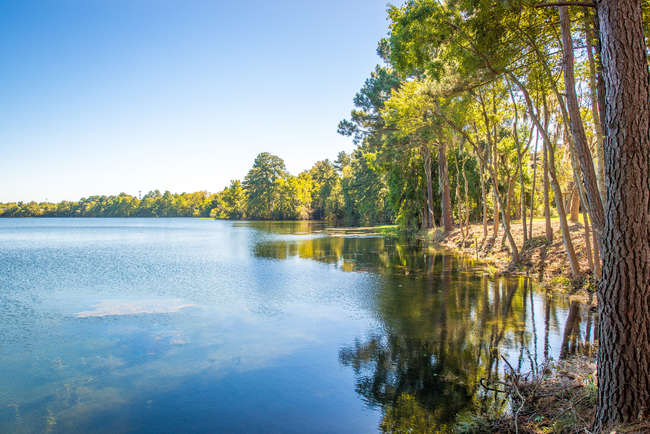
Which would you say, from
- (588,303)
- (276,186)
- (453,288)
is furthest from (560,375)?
(276,186)

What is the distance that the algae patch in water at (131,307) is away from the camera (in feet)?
37.1

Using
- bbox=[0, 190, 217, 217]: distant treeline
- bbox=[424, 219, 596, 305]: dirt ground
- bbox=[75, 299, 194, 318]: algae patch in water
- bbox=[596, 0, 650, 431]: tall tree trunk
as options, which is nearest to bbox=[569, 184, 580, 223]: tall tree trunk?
bbox=[424, 219, 596, 305]: dirt ground

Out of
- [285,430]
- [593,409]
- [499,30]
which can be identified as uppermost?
[499,30]

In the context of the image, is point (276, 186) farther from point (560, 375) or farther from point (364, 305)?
point (560, 375)

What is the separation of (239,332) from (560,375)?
6.71m

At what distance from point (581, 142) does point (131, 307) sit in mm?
12475

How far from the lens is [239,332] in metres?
9.44

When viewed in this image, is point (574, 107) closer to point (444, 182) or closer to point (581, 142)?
point (581, 142)

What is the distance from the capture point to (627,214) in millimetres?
3916

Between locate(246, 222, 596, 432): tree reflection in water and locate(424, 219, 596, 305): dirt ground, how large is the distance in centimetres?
91

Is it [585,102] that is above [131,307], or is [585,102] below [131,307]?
above

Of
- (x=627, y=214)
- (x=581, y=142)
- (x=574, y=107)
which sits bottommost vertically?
(x=627, y=214)

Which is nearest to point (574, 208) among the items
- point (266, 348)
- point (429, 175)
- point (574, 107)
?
point (429, 175)

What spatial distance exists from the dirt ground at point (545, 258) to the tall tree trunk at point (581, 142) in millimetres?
4577
